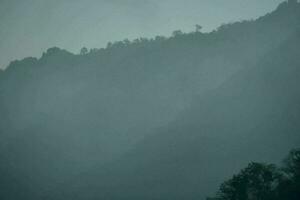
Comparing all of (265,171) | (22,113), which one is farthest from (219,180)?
(22,113)

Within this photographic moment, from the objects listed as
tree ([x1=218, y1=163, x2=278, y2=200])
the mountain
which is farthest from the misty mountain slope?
tree ([x1=218, y1=163, x2=278, y2=200])

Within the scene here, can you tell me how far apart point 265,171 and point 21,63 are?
136668 mm

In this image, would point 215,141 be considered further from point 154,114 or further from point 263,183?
point 263,183

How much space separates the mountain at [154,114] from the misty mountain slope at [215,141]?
27cm

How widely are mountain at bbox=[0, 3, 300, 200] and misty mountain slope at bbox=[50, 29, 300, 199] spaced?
0.27 metres

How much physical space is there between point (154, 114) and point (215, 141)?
952 inches

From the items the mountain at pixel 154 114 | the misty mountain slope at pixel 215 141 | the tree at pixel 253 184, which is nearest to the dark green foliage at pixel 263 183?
the tree at pixel 253 184

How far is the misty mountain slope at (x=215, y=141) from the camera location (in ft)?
265

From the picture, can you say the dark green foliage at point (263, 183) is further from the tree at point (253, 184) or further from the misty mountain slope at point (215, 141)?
the misty mountain slope at point (215, 141)

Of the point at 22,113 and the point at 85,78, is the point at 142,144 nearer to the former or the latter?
the point at 85,78

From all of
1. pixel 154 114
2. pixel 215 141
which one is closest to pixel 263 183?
pixel 215 141

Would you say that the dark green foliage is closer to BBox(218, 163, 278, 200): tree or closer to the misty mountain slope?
BBox(218, 163, 278, 200): tree

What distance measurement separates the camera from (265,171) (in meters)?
34.2

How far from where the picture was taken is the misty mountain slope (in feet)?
265
